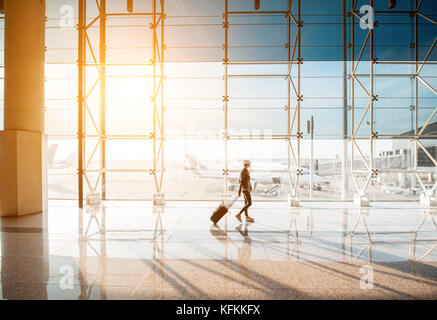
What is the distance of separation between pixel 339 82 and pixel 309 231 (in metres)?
5.83

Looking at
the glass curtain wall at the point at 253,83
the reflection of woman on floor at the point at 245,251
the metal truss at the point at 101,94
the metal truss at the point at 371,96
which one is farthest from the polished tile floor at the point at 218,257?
the glass curtain wall at the point at 253,83

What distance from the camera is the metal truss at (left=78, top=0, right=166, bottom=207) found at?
7789mm

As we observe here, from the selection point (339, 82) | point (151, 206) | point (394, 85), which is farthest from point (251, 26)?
point (151, 206)

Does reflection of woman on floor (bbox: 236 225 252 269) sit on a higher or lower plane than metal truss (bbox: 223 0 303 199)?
lower

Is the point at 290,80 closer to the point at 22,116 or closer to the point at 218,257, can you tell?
the point at 218,257

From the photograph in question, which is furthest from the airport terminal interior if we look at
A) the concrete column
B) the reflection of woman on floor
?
the reflection of woman on floor

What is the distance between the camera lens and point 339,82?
8672mm

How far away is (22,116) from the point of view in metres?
6.45

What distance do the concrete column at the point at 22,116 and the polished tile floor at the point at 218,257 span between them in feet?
2.07

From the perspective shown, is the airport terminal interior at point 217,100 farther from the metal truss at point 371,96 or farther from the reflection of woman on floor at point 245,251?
the reflection of woman on floor at point 245,251

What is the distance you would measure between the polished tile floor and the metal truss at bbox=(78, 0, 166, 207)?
2123 millimetres

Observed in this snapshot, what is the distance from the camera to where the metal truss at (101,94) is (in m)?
7.79

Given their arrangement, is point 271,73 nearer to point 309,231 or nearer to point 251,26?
point 251,26

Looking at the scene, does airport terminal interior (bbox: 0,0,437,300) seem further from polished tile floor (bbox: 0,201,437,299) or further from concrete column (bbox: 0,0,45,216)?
polished tile floor (bbox: 0,201,437,299)
